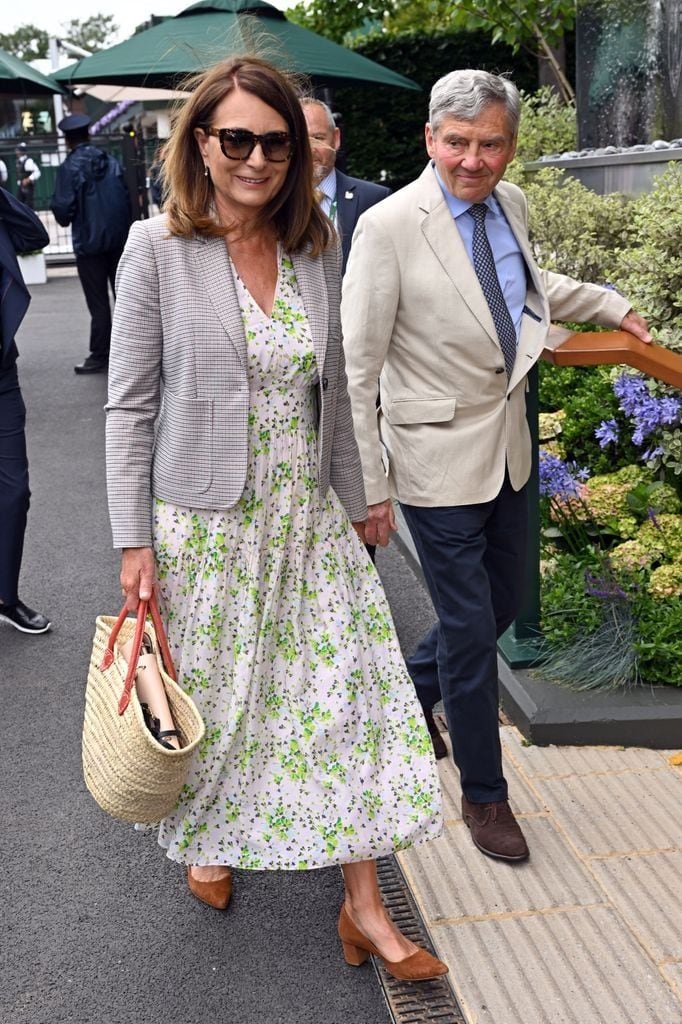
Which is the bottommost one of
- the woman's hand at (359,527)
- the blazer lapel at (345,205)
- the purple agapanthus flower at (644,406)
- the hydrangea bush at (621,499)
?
the hydrangea bush at (621,499)

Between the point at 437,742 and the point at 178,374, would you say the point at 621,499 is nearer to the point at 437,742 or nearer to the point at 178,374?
the point at 437,742

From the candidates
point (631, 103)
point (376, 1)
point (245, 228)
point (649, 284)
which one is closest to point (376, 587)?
point (245, 228)

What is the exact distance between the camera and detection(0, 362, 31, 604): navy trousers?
550 cm

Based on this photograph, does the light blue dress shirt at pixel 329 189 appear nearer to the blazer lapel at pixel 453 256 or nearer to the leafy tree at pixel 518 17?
the blazer lapel at pixel 453 256

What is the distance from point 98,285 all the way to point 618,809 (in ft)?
31.9

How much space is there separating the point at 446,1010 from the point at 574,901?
56cm

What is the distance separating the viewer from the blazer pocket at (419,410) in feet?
11.3

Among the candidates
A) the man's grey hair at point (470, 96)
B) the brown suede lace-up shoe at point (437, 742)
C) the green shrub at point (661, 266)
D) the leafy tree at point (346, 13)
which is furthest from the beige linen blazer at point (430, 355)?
the leafy tree at point (346, 13)

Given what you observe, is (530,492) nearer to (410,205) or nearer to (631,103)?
(410,205)

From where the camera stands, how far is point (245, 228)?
2941 millimetres

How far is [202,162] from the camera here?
2.87 m

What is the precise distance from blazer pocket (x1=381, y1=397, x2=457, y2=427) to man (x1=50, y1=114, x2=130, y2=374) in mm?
Result: 8961

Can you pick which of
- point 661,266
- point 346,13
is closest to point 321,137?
point 661,266

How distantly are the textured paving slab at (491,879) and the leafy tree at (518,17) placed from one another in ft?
26.7
